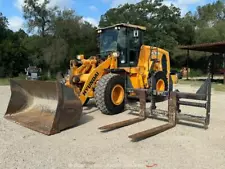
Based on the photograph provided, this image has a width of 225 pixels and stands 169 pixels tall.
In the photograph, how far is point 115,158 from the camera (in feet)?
12.7

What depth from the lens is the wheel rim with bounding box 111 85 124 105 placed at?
6982 mm

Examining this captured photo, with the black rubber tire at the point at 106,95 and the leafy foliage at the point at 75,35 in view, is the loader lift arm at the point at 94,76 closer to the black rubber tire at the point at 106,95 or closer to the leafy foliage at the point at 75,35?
the black rubber tire at the point at 106,95

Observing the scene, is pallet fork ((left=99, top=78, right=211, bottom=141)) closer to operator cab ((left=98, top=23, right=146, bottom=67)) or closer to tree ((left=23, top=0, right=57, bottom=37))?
operator cab ((left=98, top=23, right=146, bottom=67))

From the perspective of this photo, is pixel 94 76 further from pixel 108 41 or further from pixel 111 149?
pixel 111 149

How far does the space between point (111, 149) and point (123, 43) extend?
4363 mm

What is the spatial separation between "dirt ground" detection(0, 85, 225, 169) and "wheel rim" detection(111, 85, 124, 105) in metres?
1.36

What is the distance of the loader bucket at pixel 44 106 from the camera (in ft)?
16.9

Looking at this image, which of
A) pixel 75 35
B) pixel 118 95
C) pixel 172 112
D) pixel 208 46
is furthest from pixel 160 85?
pixel 75 35

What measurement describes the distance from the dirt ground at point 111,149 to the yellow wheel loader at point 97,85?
41 cm

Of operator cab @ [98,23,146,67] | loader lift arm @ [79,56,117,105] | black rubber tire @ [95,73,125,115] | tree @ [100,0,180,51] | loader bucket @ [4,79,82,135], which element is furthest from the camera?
tree @ [100,0,180,51]

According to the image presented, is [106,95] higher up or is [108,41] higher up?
[108,41]

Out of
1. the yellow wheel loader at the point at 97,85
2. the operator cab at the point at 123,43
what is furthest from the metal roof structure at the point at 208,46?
the operator cab at the point at 123,43

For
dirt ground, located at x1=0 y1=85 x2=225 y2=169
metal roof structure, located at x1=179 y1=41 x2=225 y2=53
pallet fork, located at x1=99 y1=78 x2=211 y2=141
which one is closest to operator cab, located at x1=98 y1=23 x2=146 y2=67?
pallet fork, located at x1=99 y1=78 x2=211 y2=141

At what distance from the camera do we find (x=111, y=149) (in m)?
4.25
